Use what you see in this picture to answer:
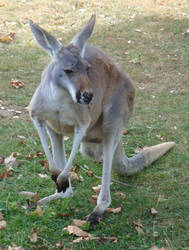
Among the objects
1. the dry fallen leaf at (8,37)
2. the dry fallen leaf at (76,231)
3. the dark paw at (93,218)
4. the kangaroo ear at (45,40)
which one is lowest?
the dark paw at (93,218)

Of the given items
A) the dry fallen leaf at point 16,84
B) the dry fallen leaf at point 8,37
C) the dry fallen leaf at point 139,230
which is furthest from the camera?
the dry fallen leaf at point 8,37

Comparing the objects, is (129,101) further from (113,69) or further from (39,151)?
(39,151)

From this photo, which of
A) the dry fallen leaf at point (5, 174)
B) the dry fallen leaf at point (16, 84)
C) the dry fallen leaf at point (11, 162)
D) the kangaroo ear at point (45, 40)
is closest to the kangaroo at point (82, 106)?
the kangaroo ear at point (45, 40)

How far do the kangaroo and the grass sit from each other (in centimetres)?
26

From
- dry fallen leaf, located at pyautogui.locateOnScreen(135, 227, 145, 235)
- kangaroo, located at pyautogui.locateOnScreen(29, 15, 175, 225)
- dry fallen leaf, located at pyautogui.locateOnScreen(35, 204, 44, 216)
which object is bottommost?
dry fallen leaf, located at pyautogui.locateOnScreen(135, 227, 145, 235)

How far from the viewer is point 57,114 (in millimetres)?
3516

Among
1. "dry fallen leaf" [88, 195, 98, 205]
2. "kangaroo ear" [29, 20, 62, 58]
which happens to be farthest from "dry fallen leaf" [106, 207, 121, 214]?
"kangaroo ear" [29, 20, 62, 58]

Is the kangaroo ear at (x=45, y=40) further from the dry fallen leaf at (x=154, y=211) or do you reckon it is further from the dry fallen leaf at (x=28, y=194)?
the dry fallen leaf at (x=154, y=211)

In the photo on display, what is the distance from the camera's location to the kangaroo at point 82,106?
3.35 m

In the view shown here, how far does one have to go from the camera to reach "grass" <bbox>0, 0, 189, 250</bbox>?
355 cm

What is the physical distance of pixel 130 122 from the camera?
5906mm

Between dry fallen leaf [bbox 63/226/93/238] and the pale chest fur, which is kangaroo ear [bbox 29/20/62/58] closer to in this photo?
the pale chest fur

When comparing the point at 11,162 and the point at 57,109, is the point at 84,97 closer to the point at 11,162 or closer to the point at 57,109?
the point at 57,109

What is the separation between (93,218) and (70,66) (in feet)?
4.30
